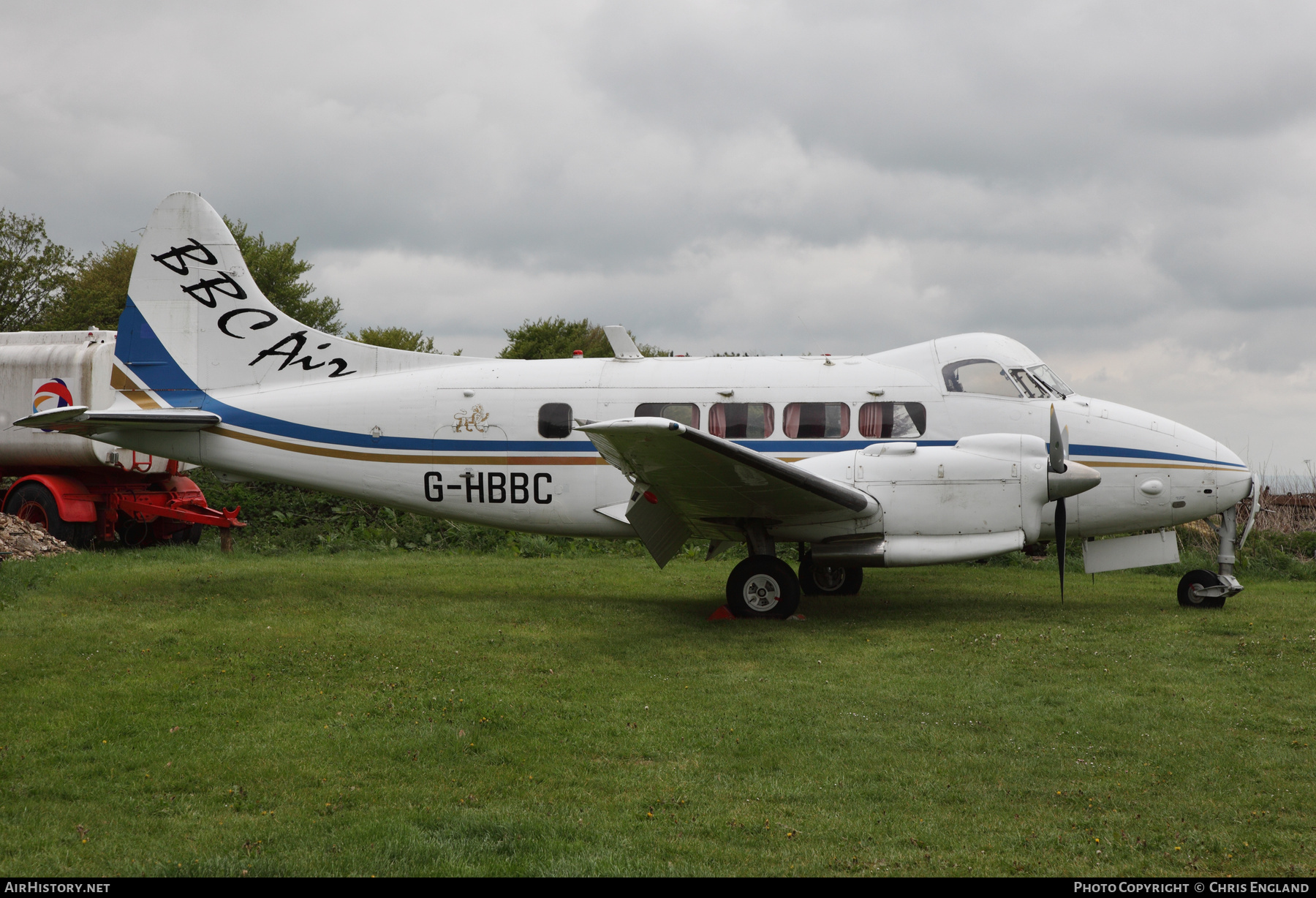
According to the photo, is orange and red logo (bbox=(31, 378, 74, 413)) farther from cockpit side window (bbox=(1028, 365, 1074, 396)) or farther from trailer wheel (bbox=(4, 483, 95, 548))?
cockpit side window (bbox=(1028, 365, 1074, 396))

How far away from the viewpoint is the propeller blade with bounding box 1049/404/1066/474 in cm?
1000

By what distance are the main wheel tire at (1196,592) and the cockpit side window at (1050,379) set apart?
256 cm

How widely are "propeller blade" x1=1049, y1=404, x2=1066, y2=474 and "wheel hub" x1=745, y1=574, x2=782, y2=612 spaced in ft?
10.5

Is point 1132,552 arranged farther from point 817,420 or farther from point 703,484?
point 703,484

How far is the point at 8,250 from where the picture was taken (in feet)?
121

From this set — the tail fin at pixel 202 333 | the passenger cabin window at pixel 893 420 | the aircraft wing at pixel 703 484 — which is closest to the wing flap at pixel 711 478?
the aircraft wing at pixel 703 484

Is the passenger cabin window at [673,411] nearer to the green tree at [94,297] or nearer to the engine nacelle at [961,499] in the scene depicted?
the engine nacelle at [961,499]

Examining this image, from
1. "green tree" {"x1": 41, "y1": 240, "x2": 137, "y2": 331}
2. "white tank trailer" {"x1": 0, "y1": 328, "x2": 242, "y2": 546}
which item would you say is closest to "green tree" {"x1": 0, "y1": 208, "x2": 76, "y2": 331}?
"green tree" {"x1": 41, "y1": 240, "x2": 137, "y2": 331}

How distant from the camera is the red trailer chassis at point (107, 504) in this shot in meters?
16.6

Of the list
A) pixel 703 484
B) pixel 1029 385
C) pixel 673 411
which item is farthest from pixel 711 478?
pixel 1029 385

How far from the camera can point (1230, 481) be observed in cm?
1116

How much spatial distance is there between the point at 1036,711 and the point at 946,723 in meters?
0.76
